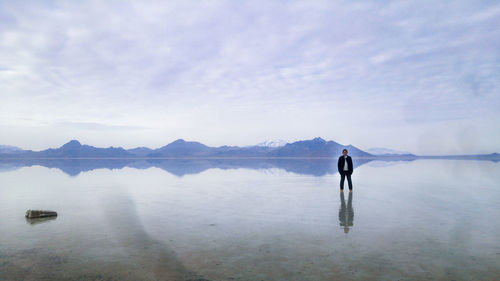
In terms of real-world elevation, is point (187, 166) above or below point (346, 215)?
below

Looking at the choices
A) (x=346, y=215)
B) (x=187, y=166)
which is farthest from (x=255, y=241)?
(x=187, y=166)

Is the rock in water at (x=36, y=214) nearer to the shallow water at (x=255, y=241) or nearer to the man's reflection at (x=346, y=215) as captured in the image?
the shallow water at (x=255, y=241)

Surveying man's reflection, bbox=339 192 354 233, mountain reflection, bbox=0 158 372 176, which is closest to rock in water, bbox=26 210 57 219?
man's reflection, bbox=339 192 354 233

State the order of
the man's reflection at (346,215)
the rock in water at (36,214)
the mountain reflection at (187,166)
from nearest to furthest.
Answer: the man's reflection at (346,215) → the rock in water at (36,214) → the mountain reflection at (187,166)

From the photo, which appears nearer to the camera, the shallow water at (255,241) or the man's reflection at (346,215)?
the shallow water at (255,241)

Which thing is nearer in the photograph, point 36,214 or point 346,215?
point 36,214

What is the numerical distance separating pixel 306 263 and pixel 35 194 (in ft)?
57.3

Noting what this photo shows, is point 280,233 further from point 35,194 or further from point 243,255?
point 35,194

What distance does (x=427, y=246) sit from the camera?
7168mm

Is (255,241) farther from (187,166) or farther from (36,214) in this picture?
(187,166)

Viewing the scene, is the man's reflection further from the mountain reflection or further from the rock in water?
the mountain reflection

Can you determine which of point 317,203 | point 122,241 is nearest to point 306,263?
point 122,241

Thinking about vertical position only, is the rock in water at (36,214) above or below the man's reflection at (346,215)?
above

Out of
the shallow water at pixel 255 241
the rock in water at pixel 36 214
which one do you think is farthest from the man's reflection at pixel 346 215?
the rock in water at pixel 36 214
